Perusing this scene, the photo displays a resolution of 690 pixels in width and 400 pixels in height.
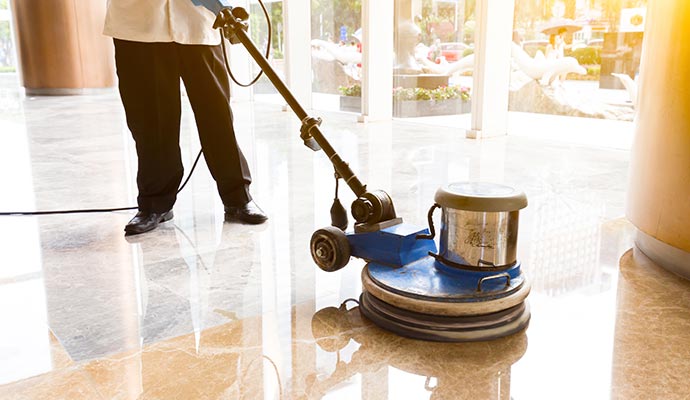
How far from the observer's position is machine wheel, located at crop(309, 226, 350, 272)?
1630 mm

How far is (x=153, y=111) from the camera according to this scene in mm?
2375

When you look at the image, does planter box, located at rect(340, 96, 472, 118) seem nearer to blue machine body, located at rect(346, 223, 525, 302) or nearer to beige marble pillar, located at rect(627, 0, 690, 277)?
beige marble pillar, located at rect(627, 0, 690, 277)

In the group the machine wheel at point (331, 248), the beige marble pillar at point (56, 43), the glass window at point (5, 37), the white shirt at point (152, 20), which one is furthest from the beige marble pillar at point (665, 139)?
the glass window at point (5, 37)

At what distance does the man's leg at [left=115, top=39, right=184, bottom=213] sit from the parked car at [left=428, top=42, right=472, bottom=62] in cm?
376

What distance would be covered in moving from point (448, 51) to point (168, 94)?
3930 millimetres

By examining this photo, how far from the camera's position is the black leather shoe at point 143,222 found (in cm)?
240

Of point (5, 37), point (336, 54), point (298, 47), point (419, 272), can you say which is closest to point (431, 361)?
point (419, 272)

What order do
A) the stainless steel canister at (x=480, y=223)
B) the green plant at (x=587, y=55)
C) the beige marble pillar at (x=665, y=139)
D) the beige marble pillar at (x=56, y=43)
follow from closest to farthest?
the stainless steel canister at (x=480, y=223), the beige marble pillar at (x=665, y=139), the green plant at (x=587, y=55), the beige marble pillar at (x=56, y=43)

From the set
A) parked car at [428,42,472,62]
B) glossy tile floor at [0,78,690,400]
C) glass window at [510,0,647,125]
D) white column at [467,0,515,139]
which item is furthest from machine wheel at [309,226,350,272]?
parked car at [428,42,472,62]

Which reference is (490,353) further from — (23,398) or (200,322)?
(23,398)

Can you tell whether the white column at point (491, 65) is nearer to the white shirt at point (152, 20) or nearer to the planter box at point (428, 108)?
the planter box at point (428, 108)

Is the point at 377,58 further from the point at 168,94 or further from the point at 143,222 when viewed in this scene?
the point at 143,222

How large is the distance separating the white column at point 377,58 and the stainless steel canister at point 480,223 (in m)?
4.73

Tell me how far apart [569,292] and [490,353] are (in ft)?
1.65
